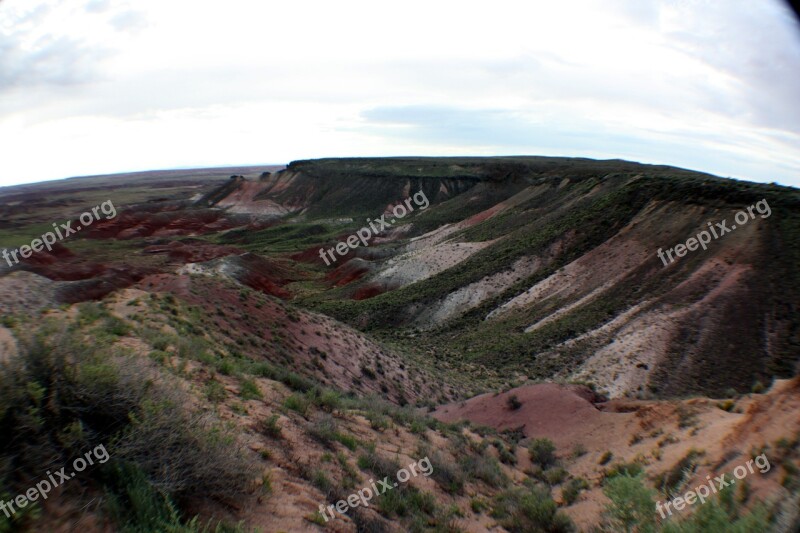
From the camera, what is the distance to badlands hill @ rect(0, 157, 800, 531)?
4.44 metres

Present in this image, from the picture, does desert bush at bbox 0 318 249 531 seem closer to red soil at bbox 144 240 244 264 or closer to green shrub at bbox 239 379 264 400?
green shrub at bbox 239 379 264 400

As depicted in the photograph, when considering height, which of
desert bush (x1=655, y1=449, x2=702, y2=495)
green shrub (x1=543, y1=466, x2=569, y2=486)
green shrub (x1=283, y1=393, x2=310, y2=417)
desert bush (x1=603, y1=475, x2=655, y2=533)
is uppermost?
green shrub (x1=283, y1=393, x2=310, y2=417)

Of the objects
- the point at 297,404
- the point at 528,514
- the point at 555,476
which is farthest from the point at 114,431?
the point at 555,476

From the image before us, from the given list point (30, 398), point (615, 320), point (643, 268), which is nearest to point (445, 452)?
point (30, 398)

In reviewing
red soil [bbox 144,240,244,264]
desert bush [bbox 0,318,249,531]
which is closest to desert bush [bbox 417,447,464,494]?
desert bush [bbox 0,318,249,531]

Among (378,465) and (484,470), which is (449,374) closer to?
(484,470)

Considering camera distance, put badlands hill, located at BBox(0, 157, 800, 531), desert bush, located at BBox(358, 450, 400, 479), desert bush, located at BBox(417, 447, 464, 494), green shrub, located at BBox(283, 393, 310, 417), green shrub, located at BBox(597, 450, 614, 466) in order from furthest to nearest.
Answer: green shrub, located at BBox(597, 450, 614, 466) → green shrub, located at BBox(283, 393, 310, 417) → desert bush, located at BBox(417, 447, 464, 494) → desert bush, located at BBox(358, 450, 400, 479) → badlands hill, located at BBox(0, 157, 800, 531)

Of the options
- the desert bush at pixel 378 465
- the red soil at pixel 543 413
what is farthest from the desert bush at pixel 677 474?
the desert bush at pixel 378 465

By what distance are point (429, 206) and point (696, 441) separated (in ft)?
198

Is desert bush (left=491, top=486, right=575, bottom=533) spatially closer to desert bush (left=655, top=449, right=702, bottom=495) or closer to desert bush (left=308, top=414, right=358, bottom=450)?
desert bush (left=655, top=449, right=702, bottom=495)

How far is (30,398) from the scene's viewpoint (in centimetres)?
399

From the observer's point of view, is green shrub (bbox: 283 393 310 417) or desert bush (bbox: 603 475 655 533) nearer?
desert bush (bbox: 603 475 655 533)

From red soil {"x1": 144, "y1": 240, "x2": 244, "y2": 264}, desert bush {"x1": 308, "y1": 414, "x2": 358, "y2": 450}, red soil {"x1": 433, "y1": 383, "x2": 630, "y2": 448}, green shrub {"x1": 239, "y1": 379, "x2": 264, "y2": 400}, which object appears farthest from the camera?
red soil {"x1": 144, "y1": 240, "x2": 244, "y2": 264}

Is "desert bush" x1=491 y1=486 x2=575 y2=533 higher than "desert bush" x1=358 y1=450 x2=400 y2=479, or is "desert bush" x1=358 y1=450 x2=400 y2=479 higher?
"desert bush" x1=358 y1=450 x2=400 y2=479
